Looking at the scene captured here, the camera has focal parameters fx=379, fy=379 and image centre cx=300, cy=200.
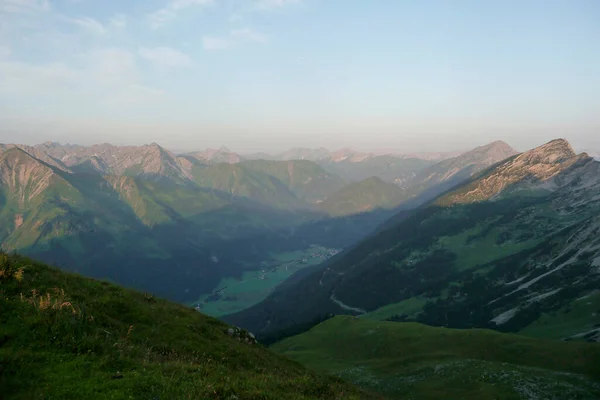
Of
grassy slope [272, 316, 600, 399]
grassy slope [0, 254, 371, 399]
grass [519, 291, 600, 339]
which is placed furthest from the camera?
grass [519, 291, 600, 339]

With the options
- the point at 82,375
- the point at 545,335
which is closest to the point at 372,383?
the point at 82,375

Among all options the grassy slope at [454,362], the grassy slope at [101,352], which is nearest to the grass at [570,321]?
the grassy slope at [454,362]

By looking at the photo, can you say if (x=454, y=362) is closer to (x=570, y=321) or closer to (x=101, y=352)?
(x=101, y=352)

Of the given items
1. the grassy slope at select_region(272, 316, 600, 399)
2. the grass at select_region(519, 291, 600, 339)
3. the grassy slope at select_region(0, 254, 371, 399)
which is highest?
the grassy slope at select_region(0, 254, 371, 399)

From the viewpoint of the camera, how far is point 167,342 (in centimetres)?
2869

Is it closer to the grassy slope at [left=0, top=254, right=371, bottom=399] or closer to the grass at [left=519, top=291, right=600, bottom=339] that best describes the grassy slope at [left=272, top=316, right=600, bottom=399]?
the grassy slope at [left=0, top=254, right=371, bottom=399]

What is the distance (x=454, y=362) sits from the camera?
7238 cm

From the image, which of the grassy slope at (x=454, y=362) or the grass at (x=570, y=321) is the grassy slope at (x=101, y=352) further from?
the grass at (x=570, y=321)

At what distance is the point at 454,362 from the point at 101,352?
69943mm

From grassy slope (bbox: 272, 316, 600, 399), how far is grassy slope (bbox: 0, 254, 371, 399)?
134ft

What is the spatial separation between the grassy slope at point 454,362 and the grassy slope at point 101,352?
4073 cm

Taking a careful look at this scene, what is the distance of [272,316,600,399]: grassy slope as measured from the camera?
54938 millimetres

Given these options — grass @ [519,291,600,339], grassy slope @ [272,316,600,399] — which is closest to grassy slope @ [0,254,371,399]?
grassy slope @ [272,316,600,399]

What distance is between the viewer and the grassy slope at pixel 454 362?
54.9 m
